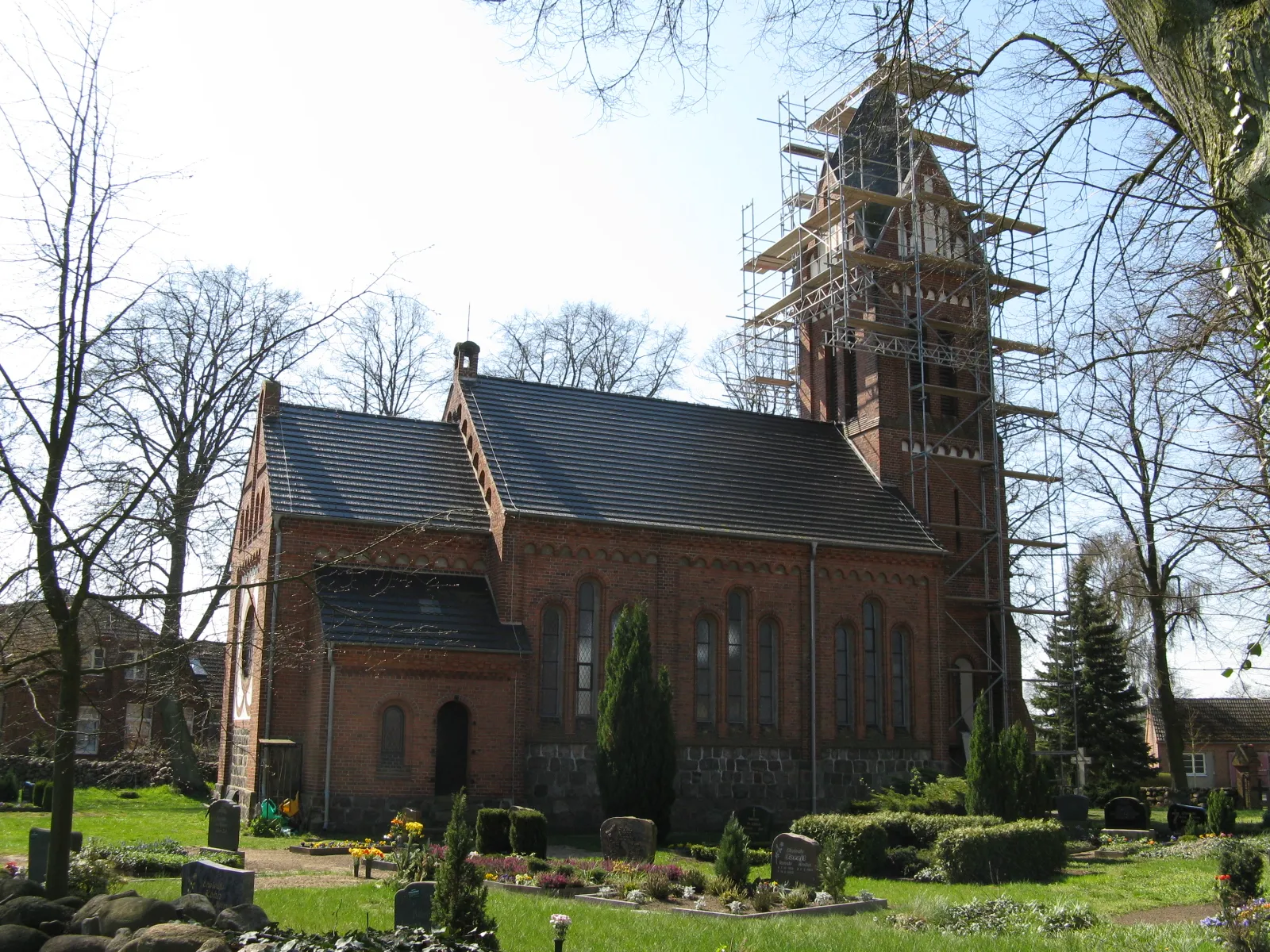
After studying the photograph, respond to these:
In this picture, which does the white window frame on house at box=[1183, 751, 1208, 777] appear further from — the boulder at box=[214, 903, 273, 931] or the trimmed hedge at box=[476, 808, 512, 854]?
the boulder at box=[214, 903, 273, 931]

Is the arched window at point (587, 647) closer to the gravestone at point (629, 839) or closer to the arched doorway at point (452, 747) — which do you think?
the arched doorway at point (452, 747)

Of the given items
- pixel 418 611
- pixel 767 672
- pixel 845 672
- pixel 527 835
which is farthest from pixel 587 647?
pixel 527 835

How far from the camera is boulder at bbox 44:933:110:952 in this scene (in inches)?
355

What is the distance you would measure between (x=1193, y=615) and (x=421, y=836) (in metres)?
13.4

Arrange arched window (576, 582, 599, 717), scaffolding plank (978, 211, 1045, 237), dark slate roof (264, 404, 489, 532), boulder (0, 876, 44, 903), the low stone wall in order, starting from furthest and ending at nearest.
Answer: arched window (576, 582, 599, 717), dark slate roof (264, 404, 489, 532), the low stone wall, boulder (0, 876, 44, 903), scaffolding plank (978, 211, 1045, 237)

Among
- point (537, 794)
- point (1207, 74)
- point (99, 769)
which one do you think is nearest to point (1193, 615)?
point (537, 794)

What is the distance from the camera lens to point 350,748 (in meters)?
22.7

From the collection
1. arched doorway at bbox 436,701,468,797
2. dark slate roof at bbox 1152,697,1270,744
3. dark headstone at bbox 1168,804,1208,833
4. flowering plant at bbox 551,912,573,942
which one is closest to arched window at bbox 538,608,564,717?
arched doorway at bbox 436,701,468,797

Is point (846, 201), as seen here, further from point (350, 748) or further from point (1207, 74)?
point (1207, 74)

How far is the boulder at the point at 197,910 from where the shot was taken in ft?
33.6

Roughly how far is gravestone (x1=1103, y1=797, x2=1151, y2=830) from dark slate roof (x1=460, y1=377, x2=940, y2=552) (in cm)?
741

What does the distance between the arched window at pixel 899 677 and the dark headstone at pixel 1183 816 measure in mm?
6261

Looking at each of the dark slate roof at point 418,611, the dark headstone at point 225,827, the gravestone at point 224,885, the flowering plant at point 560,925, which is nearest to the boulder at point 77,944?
the gravestone at point 224,885

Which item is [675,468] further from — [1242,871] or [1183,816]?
[1242,871]
